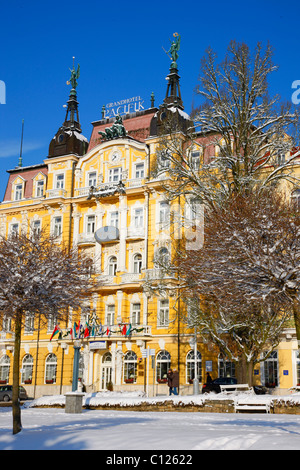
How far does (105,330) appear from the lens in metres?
43.7

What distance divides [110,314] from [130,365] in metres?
4.44

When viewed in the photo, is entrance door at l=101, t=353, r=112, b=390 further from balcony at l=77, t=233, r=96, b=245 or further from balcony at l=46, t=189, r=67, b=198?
balcony at l=46, t=189, r=67, b=198

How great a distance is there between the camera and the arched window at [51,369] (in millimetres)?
46000

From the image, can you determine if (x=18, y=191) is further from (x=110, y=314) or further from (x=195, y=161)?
(x=195, y=161)

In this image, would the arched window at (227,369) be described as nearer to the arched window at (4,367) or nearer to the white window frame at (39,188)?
the arched window at (4,367)

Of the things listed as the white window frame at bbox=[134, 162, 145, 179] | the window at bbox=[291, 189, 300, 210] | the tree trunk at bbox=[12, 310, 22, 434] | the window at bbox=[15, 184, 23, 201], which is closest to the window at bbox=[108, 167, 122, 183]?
the white window frame at bbox=[134, 162, 145, 179]

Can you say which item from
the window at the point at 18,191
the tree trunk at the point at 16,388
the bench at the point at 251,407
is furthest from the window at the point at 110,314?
the tree trunk at the point at 16,388

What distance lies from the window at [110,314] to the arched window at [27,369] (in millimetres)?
7737

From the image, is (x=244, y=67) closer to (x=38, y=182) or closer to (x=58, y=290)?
(x=58, y=290)

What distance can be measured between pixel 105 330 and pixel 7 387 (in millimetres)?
7775

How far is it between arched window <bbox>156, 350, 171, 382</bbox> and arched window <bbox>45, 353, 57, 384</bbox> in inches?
349

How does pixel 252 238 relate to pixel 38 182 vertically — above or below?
below
